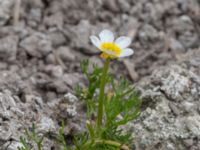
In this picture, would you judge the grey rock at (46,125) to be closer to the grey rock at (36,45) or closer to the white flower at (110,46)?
the white flower at (110,46)

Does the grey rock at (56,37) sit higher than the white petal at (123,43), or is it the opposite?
the grey rock at (56,37)

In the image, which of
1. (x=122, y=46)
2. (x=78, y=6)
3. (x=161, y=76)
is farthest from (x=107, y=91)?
(x=78, y=6)

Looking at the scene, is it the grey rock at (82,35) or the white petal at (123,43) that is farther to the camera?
the grey rock at (82,35)

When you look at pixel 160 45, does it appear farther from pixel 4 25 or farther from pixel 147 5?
pixel 4 25

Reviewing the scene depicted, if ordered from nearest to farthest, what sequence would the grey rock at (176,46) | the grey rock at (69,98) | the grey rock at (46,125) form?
the grey rock at (46,125)
the grey rock at (69,98)
the grey rock at (176,46)

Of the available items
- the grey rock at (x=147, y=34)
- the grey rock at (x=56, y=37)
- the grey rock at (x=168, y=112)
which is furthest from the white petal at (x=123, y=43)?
the grey rock at (x=147, y=34)

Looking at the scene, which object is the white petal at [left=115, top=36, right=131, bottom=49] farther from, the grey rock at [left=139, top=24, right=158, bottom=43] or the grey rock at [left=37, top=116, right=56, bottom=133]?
the grey rock at [left=139, top=24, right=158, bottom=43]
